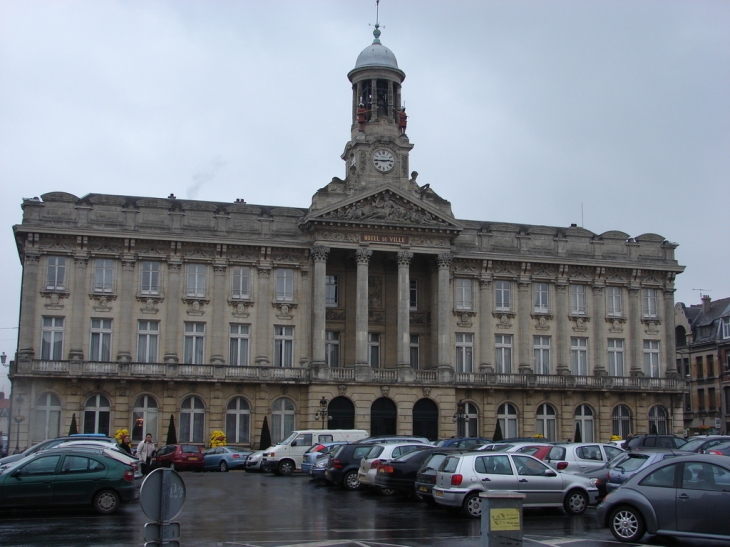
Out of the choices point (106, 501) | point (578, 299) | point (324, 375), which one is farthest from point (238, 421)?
point (106, 501)

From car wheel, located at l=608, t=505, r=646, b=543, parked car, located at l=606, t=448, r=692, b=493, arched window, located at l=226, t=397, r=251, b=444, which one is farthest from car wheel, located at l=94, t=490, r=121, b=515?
arched window, located at l=226, t=397, r=251, b=444

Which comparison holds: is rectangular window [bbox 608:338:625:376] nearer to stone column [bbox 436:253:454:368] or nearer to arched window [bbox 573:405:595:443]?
arched window [bbox 573:405:595:443]

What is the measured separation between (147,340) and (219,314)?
4555mm

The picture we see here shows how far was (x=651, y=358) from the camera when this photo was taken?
66625 millimetres

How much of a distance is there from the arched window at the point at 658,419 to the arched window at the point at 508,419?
965 centimetres

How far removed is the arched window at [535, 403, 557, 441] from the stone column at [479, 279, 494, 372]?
430cm

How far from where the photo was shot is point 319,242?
59.0 meters

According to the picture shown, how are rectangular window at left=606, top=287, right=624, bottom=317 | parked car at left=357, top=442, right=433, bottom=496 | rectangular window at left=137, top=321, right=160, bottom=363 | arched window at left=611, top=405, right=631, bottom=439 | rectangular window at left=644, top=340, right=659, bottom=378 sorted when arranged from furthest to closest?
rectangular window at left=644, top=340, right=659, bottom=378 < rectangular window at left=606, top=287, right=624, bottom=317 < arched window at left=611, top=405, right=631, bottom=439 < rectangular window at left=137, top=321, right=160, bottom=363 < parked car at left=357, top=442, right=433, bottom=496

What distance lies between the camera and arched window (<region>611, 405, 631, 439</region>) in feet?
211

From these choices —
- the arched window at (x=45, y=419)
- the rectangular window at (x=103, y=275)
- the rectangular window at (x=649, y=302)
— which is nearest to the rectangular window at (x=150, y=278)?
the rectangular window at (x=103, y=275)

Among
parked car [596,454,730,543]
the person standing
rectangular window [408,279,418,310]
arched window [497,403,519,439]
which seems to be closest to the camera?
parked car [596,454,730,543]

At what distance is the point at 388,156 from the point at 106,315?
20159 mm

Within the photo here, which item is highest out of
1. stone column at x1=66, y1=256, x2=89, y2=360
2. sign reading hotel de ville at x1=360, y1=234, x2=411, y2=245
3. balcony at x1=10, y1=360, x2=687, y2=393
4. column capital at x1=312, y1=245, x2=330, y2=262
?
sign reading hotel de ville at x1=360, y1=234, x2=411, y2=245

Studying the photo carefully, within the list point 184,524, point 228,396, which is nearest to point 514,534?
point 184,524
